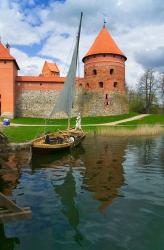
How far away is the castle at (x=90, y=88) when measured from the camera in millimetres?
53688

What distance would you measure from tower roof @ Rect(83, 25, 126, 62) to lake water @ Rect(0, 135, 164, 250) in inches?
1464

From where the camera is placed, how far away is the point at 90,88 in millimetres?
55344

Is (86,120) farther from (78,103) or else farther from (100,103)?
(78,103)

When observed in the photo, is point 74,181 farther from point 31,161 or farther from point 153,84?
point 153,84

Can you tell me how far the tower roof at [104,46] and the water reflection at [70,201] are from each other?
4128 cm

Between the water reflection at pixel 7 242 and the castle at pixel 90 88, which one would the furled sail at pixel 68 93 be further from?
the castle at pixel 90 88

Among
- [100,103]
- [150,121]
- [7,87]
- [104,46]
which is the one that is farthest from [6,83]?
[150,121]

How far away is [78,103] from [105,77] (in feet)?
19.4

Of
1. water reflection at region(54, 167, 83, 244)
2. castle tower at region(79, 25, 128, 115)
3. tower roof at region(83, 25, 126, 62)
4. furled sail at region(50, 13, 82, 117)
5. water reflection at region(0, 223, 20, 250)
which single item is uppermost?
tower roof at region(83, 25, 126, 62)

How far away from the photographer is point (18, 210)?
24.3 feet

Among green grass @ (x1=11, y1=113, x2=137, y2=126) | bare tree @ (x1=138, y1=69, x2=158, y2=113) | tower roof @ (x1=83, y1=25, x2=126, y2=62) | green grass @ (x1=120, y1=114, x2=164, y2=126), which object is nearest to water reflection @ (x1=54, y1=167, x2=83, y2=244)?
green grass @ (x1=120, y1=114, x2=164, y2=126)

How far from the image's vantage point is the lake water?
767 centimetres

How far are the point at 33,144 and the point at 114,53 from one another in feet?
125

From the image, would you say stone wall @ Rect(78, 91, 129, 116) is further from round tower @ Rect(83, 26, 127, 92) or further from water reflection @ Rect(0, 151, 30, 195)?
water reflection @ Rect(0, 151, 30, 195)
